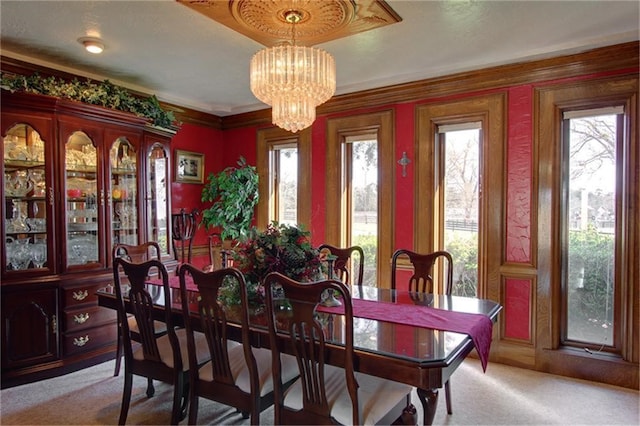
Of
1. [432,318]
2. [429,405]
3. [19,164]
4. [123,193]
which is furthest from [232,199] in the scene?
[429,405]

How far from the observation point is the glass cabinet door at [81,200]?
331 cm

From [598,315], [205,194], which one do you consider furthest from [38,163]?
[598,315]

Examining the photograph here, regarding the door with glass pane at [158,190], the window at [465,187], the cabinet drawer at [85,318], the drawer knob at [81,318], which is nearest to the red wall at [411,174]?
the window at [465,187]

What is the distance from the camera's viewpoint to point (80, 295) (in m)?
3.29

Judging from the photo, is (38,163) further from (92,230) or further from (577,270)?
(577,270)

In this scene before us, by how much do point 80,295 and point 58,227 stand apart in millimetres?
589

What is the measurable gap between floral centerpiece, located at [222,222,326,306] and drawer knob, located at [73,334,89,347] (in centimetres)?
167

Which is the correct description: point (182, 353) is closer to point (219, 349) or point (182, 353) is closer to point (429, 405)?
point (219, 349)

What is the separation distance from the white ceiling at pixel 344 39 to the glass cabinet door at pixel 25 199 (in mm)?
744

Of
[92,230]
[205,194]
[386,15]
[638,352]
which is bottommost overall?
[638,352]

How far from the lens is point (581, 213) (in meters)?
3.25

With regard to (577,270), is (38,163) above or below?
above

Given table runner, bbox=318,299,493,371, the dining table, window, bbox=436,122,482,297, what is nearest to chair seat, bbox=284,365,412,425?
the dining table

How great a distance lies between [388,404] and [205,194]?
3726 mm
